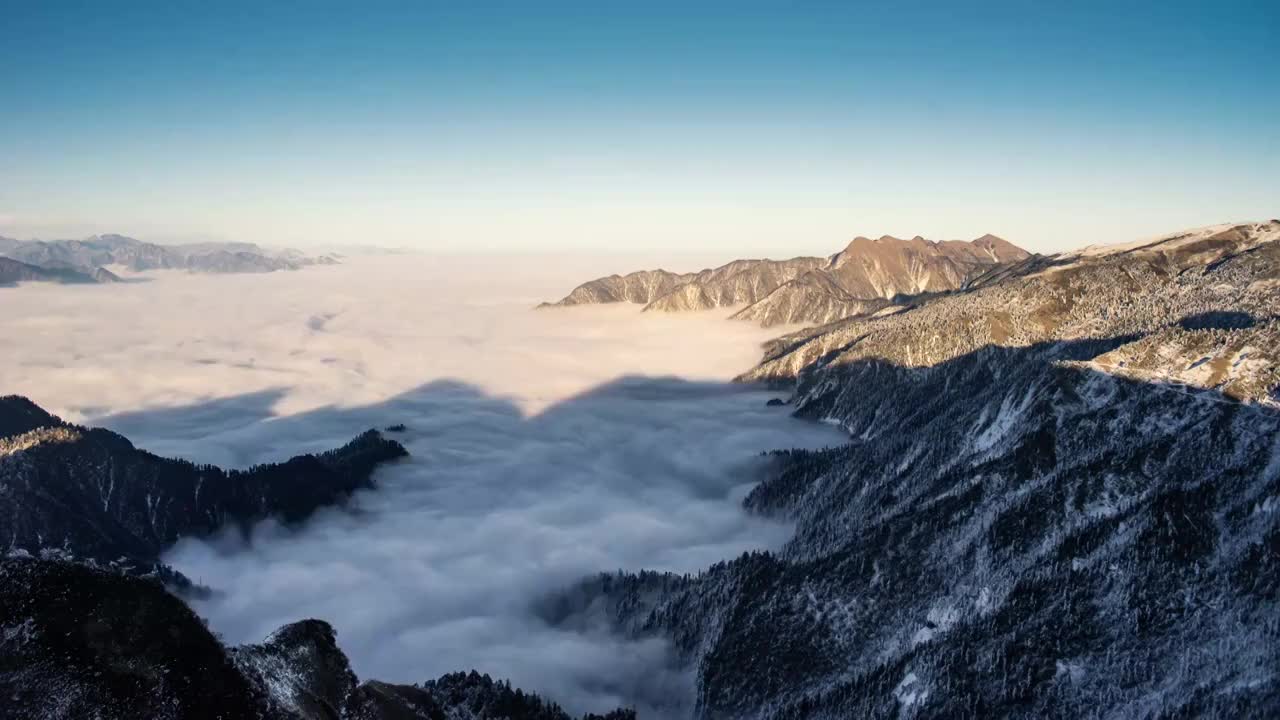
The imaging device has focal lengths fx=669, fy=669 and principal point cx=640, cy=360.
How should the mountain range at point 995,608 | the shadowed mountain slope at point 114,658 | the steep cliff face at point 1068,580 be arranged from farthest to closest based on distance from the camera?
1. the steep cliff face at point 1068,580
2. the mountain range at point 995,608
3. the shadowed mountain slope at point 114,658

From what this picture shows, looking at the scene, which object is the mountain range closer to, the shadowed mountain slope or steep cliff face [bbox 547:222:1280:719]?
the shadowed mountain slope

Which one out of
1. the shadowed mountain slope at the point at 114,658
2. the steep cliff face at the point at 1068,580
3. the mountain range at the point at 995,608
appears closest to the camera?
the shadowed mountain slope at the point at 114,658

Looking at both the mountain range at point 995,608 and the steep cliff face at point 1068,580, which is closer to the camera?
the mountain range at point 995,608

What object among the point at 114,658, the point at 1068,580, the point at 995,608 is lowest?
the point at 995,608

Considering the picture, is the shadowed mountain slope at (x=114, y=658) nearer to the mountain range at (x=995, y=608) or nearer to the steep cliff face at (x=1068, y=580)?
the mountain range at (x=995, y=608)

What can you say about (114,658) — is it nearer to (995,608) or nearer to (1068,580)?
(995,608)

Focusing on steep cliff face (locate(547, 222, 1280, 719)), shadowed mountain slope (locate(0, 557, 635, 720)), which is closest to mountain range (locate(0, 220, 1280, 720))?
shadowed mountain slope (locate(0, 557, 635, 720))

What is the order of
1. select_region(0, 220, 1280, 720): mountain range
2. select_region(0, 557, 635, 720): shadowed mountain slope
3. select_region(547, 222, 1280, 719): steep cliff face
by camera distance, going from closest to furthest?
select_region(0, 557, 635, 720): shadowed mountain slope, select_region(0, 220, 1280, 720): mountain range, select_region(547, 222, 1280, 719): steep cliff face

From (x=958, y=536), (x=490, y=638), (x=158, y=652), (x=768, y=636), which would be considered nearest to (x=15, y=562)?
(x=158, y=652)

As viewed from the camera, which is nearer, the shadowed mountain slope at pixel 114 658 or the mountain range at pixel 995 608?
the shadowed mountain slope at pixel 114 658

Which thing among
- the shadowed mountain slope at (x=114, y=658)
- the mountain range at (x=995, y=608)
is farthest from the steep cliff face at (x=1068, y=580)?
the shadowed mountain slope at (x=114, y=658)

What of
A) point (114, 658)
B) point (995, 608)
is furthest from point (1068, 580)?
point (114, 658)
